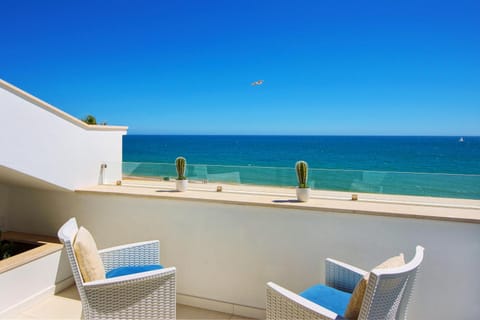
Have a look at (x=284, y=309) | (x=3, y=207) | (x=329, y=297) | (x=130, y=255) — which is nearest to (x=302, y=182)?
(x=329, y=297)

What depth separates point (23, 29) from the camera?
6.50 meters

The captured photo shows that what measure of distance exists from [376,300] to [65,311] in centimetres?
270

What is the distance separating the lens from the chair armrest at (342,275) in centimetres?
195

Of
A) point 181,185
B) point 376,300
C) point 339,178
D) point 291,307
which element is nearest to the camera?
point 376,300

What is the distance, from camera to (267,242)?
100 inches

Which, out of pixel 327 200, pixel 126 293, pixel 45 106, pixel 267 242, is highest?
pixel 45 106

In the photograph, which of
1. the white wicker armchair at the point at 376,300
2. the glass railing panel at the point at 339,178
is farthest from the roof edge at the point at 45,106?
the white wicker armchair at the point at 376,300

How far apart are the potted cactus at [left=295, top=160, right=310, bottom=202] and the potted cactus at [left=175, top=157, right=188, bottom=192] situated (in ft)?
4.02

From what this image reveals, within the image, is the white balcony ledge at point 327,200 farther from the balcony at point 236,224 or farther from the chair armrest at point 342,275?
the chair armrest at point 342,275

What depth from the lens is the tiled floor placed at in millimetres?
2521

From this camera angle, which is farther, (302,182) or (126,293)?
(302,182)

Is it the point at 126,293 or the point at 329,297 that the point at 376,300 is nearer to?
the point at 329,297

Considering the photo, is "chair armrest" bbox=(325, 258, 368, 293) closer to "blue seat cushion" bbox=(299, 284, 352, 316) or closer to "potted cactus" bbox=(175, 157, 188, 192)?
"blue seat cushion" bbox=(299, 284, 352, 316)

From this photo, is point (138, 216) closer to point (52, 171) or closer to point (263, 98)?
point (52, 171)
